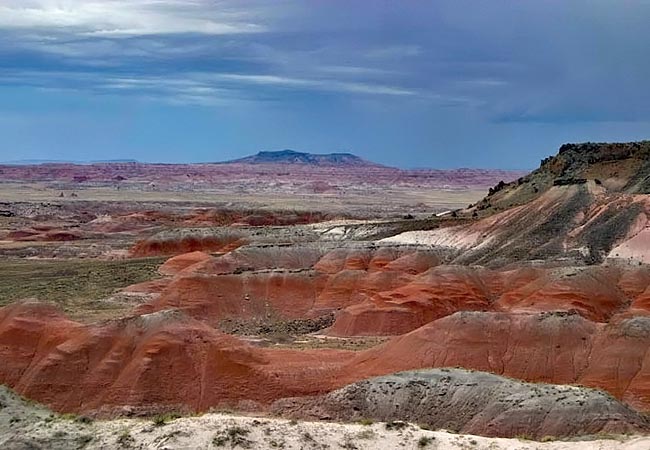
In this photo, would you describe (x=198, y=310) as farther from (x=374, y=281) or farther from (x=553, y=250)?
(x=553, y=250)

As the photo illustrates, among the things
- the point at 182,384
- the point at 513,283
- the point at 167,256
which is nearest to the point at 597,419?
the point at 182,384

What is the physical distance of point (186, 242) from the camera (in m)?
97.8

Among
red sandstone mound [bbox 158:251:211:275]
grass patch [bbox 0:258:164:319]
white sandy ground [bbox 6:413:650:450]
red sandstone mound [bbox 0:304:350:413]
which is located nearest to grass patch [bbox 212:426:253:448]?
white sandy ground [bbox 6:413:650:450]

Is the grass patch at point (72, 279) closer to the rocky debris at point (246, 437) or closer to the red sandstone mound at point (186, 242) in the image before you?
the red sandstone mound at point (186, 242)

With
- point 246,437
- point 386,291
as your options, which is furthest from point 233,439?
point 386,291

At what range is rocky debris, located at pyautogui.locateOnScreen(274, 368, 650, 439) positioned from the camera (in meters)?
28.6

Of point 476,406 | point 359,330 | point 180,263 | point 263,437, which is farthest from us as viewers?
point 180,263

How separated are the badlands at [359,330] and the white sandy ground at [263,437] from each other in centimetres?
7

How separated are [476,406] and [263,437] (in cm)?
975

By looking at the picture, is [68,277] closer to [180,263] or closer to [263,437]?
[180,263]

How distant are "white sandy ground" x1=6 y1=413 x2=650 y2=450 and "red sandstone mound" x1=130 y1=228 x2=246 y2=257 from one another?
69510 mm

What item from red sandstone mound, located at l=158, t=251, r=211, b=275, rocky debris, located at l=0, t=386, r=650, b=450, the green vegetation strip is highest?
rocky debris, located at l=0, t=386, r=650, b=450

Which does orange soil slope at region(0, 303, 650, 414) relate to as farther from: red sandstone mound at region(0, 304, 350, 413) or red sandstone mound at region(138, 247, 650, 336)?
red sandstone mound at region(138, 247, 650, 336)

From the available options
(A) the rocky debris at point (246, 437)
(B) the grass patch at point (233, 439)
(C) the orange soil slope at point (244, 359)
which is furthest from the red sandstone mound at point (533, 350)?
(B) the grass patch at point (233, 439)
